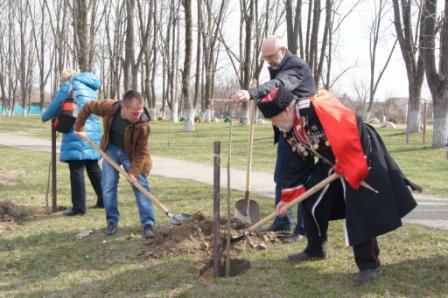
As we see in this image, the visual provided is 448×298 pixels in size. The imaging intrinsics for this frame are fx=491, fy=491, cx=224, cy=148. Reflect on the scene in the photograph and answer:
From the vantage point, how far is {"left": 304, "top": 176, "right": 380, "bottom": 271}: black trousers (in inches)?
146

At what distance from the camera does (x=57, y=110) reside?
18.6 feet

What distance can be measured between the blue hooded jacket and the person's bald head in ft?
7.89

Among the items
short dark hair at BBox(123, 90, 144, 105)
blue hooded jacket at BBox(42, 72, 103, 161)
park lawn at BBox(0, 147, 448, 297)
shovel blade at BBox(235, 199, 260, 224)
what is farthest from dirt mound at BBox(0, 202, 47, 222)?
shovel blade at BBox(235, 199, 260, 224)

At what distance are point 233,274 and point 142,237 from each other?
1.32 m

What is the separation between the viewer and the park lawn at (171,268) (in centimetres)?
368

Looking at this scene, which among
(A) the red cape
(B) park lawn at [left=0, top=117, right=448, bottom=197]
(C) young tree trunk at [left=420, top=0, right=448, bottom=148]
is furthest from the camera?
(C) young tree trunk at [left=420, top=0, right=448, bottom=148]

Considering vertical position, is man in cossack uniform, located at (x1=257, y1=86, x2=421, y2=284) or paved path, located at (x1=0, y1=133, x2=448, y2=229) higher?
man in cossack uniform, located at (x1=257, y1=86, x2=421, y2=284)

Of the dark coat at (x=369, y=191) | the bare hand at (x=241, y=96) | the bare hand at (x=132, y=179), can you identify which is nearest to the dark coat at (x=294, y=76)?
the bare hand at (x=241, y=96)

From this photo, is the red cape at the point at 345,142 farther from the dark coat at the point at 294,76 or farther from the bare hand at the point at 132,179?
the bare hand at the point at 132,179

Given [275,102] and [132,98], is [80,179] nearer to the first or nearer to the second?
[132,98]

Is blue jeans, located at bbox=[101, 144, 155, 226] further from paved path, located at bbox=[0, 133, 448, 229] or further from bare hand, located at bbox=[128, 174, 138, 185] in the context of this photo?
paved path, located at bbox=[0, 133, 448, 229]

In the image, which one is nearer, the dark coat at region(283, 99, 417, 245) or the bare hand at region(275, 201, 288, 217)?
the dark coat at region(283, 99, 417, 245)

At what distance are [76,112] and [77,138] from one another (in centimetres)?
31

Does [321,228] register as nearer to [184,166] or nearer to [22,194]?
[22,194]
